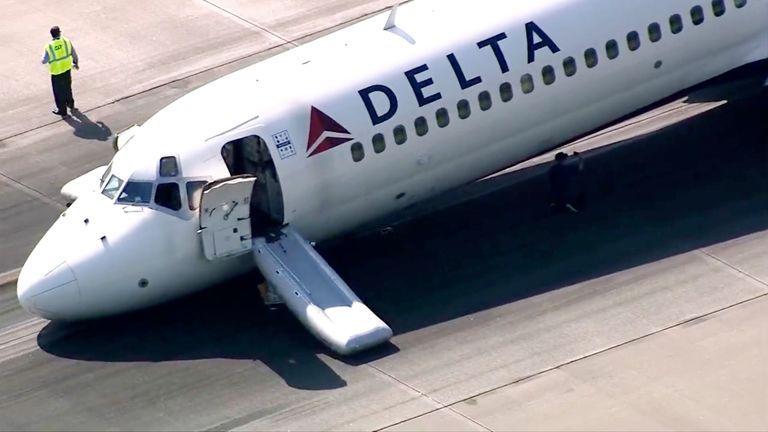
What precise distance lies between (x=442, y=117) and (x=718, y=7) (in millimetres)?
5795

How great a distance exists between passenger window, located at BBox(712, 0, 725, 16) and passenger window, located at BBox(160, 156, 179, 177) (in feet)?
33.9

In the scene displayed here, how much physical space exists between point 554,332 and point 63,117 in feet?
44.6

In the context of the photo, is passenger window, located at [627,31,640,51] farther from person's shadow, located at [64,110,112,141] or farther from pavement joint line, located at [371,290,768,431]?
person's shadow, located at [64,110,112,141]

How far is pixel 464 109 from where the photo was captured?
30344mm

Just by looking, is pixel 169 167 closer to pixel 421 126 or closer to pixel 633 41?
pixel 421 126

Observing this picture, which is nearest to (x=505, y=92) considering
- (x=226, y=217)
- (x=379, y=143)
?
(x=379, y=143)

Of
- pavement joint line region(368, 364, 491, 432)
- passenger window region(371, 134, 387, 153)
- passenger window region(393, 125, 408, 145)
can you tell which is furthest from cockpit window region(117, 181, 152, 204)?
pavement joint line region(368, 364, 491, 432)

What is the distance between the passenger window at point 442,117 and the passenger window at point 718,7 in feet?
18.3

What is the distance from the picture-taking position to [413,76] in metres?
30.0

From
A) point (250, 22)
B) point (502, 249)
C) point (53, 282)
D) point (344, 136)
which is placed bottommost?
point (502, 249)

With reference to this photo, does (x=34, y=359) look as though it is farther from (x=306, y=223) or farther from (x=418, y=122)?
(x=418, y=122)

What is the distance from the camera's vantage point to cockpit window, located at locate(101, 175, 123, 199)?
2911 centimetres

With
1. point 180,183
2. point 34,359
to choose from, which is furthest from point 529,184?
point 34,359

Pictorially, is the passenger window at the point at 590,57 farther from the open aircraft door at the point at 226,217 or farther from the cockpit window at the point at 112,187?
the cockpit window at the point at 112,187
